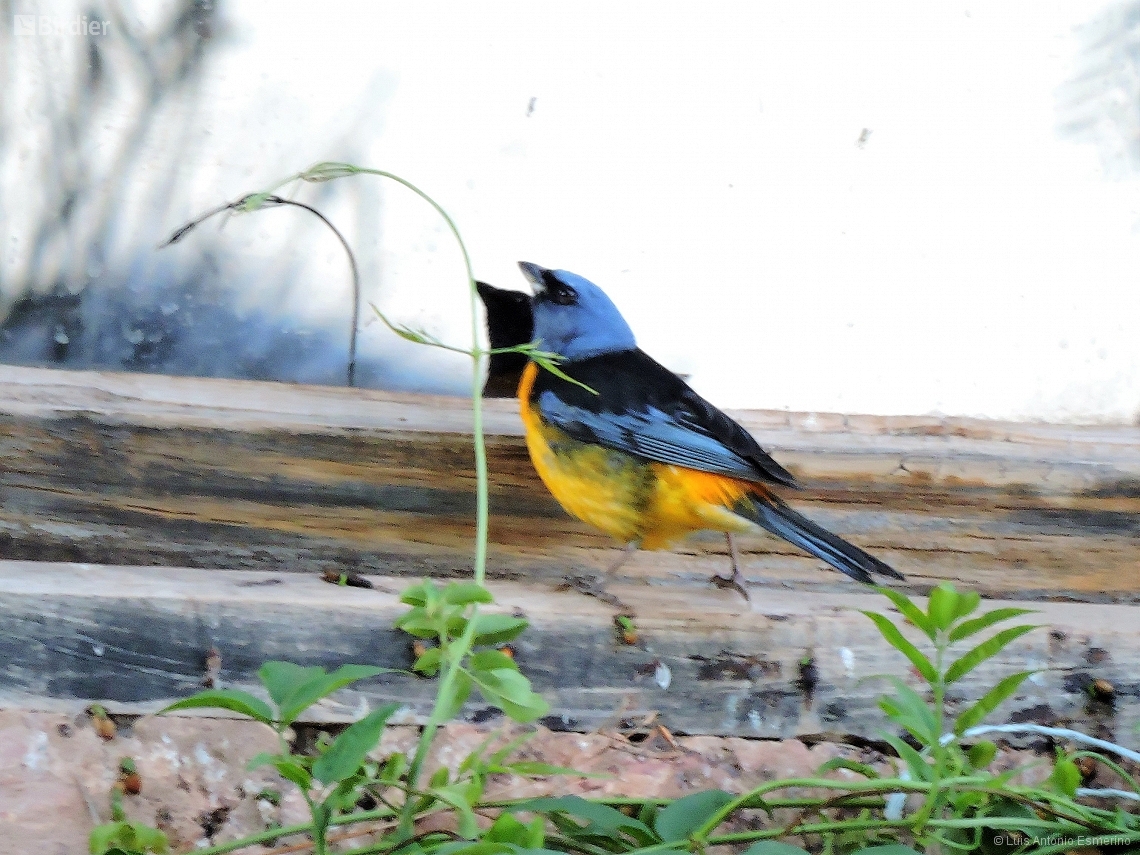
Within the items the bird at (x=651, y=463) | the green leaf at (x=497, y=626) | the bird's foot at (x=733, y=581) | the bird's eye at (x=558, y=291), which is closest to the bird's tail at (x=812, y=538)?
the bird at (x=651, y=463)

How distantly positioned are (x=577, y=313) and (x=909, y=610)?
3.14ft

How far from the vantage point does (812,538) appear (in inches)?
64.6

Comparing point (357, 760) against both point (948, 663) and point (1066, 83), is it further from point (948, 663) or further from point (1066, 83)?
point (1066, 83)

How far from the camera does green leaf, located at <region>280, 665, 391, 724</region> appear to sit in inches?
39.2

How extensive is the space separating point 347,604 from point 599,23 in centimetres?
112

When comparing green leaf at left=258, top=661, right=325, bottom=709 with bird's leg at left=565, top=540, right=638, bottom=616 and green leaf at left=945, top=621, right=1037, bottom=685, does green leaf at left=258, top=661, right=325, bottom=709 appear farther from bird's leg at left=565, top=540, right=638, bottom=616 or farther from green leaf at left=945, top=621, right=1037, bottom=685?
green leaf at left=945, top=621, right=1037, bottom=685

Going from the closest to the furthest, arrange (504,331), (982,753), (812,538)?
(982,753)
(812,538)
(504,331)

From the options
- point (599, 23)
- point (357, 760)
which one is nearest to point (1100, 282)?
point (599, 23)

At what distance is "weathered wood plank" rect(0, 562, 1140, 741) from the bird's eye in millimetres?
569

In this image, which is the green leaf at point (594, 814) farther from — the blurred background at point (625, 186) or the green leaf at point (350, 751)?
the blurred background at point (625, 186)

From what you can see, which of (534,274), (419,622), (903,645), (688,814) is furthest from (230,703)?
(534,274)

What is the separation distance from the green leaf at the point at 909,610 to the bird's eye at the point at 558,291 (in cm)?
91

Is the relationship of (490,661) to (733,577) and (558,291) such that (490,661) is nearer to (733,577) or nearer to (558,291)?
(733,577)

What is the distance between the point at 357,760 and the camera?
0.99 metres
